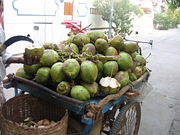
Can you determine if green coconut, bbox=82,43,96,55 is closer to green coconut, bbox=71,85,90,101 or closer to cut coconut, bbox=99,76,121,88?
cut coconut, bbox=99,76,121,88

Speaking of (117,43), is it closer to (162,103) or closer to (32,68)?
(32,68)

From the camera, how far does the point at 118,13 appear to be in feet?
36.0

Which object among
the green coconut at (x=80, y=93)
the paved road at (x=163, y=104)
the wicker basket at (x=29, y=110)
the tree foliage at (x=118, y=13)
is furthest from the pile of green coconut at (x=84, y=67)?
the tree foliage at (x=118, y=13)

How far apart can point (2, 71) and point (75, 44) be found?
0.69m

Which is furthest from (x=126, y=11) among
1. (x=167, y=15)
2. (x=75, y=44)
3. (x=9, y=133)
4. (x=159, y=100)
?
(x=167, y=15)

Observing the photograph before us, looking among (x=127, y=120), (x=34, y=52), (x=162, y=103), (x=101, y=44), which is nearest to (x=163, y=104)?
(x=162, y=103)

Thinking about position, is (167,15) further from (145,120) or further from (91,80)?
(91,80)

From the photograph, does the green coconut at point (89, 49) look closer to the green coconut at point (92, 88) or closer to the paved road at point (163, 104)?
the green coconut at point (92, 88)

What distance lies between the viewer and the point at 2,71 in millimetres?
1950

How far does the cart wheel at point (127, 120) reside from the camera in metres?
1.95

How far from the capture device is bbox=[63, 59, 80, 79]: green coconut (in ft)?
5.46

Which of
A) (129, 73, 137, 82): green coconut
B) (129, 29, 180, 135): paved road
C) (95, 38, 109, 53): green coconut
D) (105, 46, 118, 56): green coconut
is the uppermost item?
(95, 38, 109, 53): green coconut

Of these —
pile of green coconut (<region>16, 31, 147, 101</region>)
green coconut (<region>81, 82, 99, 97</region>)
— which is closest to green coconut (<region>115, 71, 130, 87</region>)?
pile of green coconut (<region>16, 31, 147, 101</region>)

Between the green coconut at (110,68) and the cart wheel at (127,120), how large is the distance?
0.40 metres
